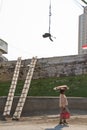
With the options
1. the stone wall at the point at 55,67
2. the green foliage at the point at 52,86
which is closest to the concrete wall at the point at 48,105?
the green foliage at the point at 52,86

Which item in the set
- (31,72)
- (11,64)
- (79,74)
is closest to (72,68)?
(79,74)

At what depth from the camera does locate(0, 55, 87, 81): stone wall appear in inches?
1086

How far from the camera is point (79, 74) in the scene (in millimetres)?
27359

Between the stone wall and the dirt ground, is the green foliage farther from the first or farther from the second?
the dirt ground

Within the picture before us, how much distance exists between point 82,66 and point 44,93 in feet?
17.0

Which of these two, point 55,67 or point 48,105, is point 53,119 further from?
point 55,67

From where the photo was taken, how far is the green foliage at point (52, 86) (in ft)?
74.1

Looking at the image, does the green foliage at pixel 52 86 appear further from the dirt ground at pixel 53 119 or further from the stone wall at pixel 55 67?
the dirt ground at pixel 53 119

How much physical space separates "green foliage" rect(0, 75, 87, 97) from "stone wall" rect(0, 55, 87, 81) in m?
0.97

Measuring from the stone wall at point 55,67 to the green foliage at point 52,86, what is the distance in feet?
3.18

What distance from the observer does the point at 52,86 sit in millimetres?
24469

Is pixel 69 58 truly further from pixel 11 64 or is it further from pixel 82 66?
pixel 11 64

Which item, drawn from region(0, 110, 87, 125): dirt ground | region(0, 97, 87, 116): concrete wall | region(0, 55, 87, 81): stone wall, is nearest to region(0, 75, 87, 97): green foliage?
region(0, 55, 87, 81): stone wall

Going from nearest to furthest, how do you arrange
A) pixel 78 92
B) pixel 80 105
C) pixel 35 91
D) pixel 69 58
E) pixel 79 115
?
pixel 79 115
pixel 80 105
pixel 78 92
pixel 35 91
pixel 69 58
